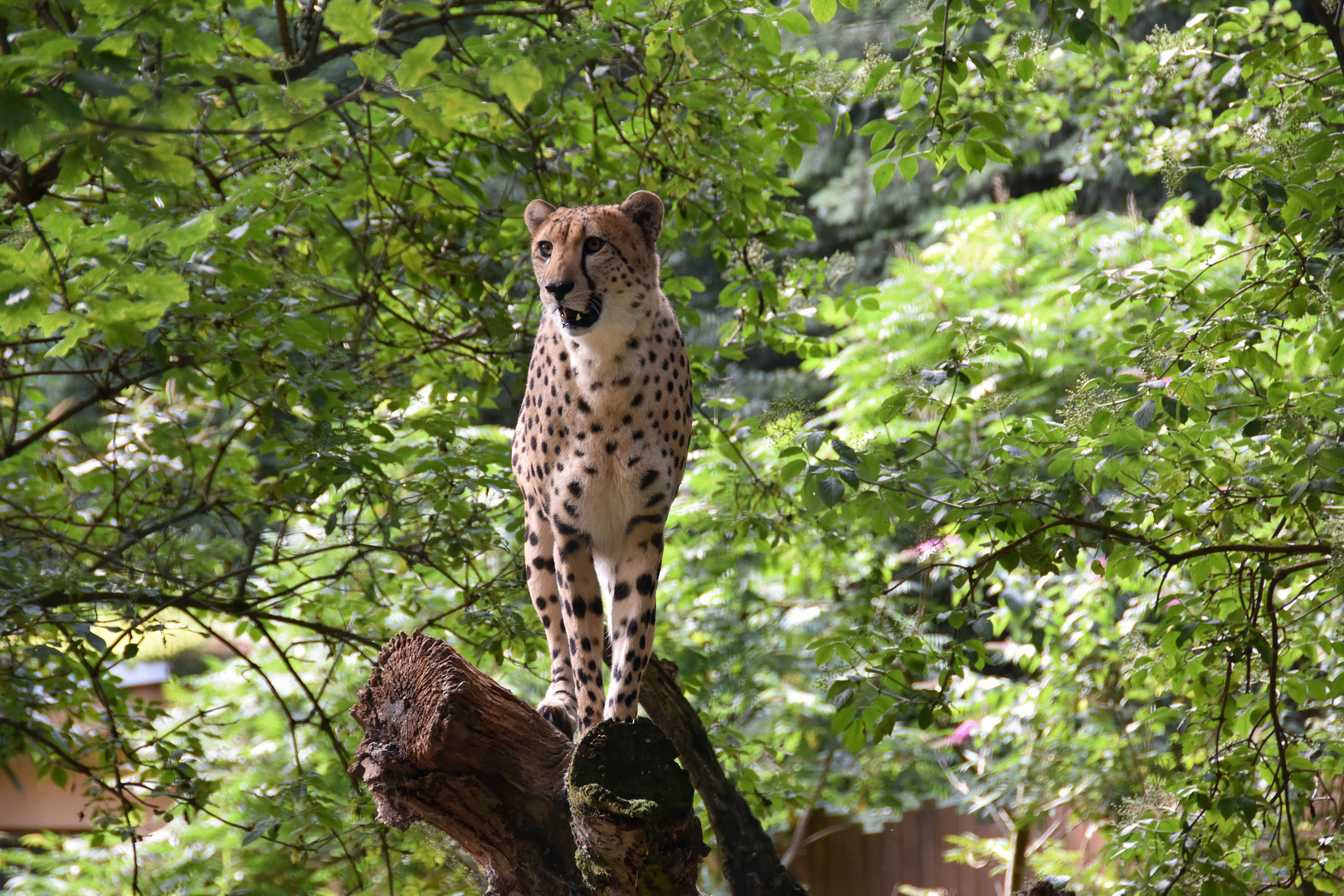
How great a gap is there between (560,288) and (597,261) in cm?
22

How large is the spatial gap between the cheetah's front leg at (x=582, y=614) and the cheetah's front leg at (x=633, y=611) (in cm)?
9

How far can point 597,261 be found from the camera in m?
3.89

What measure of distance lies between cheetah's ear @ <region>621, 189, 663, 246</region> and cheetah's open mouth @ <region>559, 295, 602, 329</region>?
43 centimetres

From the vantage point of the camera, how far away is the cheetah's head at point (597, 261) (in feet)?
12.4

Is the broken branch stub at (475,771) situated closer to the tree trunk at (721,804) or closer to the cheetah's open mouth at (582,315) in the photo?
the cheetah's open mouth at (582,315)

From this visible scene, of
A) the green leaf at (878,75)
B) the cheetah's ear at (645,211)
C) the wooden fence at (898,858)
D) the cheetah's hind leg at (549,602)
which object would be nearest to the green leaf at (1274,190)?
the green leaf at (878,75)

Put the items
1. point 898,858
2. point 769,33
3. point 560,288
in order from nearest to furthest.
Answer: point 560,288 → point 769,33 → point 898,858

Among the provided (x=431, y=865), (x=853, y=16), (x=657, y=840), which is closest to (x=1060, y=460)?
(x=657, y=840)

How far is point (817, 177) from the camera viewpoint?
1659cm

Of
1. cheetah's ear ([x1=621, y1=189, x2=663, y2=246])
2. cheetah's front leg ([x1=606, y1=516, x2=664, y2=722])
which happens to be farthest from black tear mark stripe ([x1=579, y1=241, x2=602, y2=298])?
cheetah's front leg ([x1=606, y1=516, x2=664, y2=722])

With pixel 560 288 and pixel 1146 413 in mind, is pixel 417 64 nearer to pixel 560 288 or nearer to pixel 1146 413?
pixel 560 288

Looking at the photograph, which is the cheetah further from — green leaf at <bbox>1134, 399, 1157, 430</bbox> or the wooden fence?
the wooden fence

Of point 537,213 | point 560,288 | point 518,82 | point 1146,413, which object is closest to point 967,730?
point 1146,413

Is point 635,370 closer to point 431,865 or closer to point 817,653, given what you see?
point 817,653
